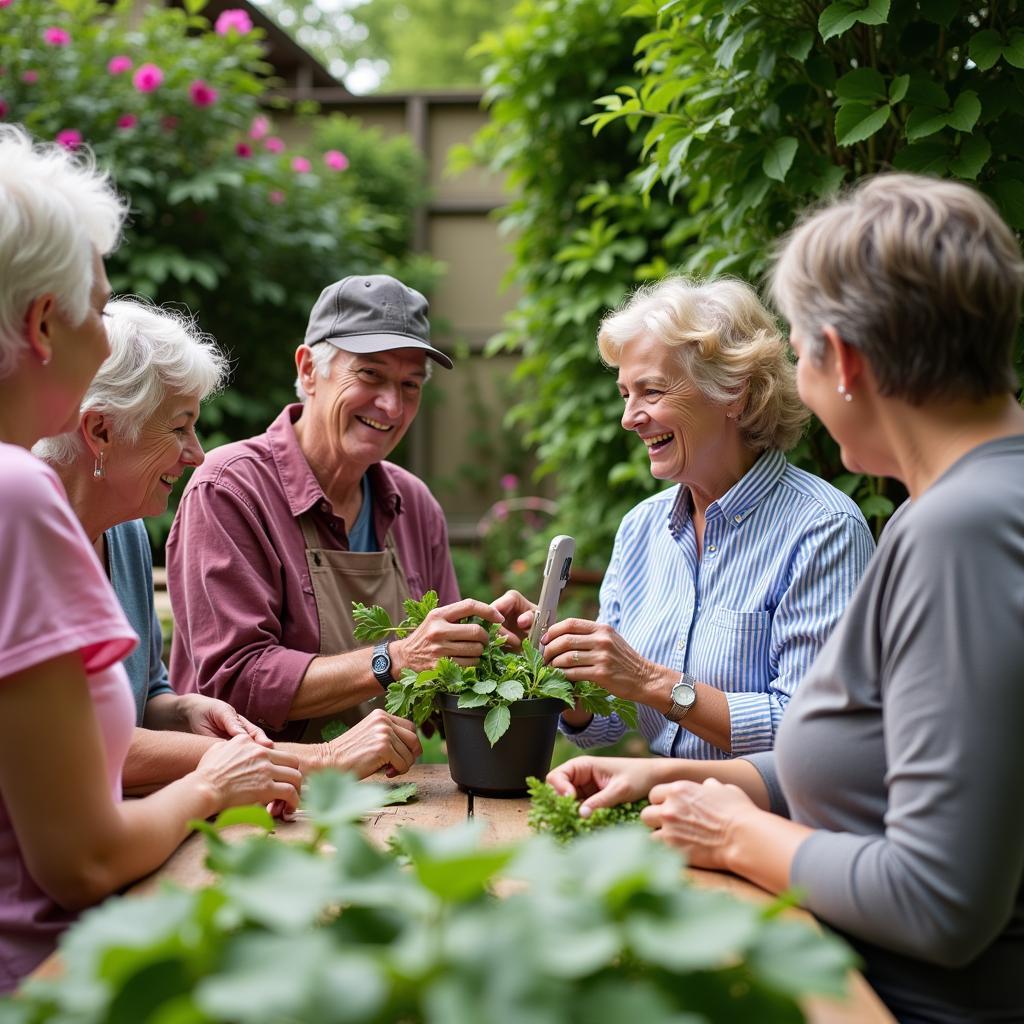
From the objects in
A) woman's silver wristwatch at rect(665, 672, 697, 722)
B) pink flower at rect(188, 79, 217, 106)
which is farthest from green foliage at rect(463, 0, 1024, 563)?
pink flower at rect(188, 79, 217, 106)

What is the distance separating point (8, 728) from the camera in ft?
4.28

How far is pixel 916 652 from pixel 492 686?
0.84 metres

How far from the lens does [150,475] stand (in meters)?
2.29

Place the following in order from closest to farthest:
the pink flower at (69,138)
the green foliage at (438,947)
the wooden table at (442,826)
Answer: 1. the green foliage at (438,947)
2. the wooden table at (442,826)
3. the pink flower at (69,138)

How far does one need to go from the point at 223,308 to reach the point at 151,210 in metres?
0.66

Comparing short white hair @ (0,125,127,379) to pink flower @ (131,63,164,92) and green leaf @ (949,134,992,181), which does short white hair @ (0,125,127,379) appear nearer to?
green leaf @ (949,134,992,181)

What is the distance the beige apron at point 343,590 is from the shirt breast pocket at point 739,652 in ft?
2.71

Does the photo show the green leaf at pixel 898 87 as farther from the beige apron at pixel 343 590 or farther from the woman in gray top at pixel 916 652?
the beige apron at pixel 343 590

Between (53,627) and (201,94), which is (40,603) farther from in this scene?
(201,94)

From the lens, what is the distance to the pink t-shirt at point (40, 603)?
1.30 metres

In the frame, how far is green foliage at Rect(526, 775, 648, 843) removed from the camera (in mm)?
1673

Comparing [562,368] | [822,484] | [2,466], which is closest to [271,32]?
[562,368]

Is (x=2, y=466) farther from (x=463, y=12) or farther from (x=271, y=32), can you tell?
(x=463, y=12)

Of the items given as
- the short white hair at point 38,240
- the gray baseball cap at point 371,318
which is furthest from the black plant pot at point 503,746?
the gray baseball cap at point 371,318
